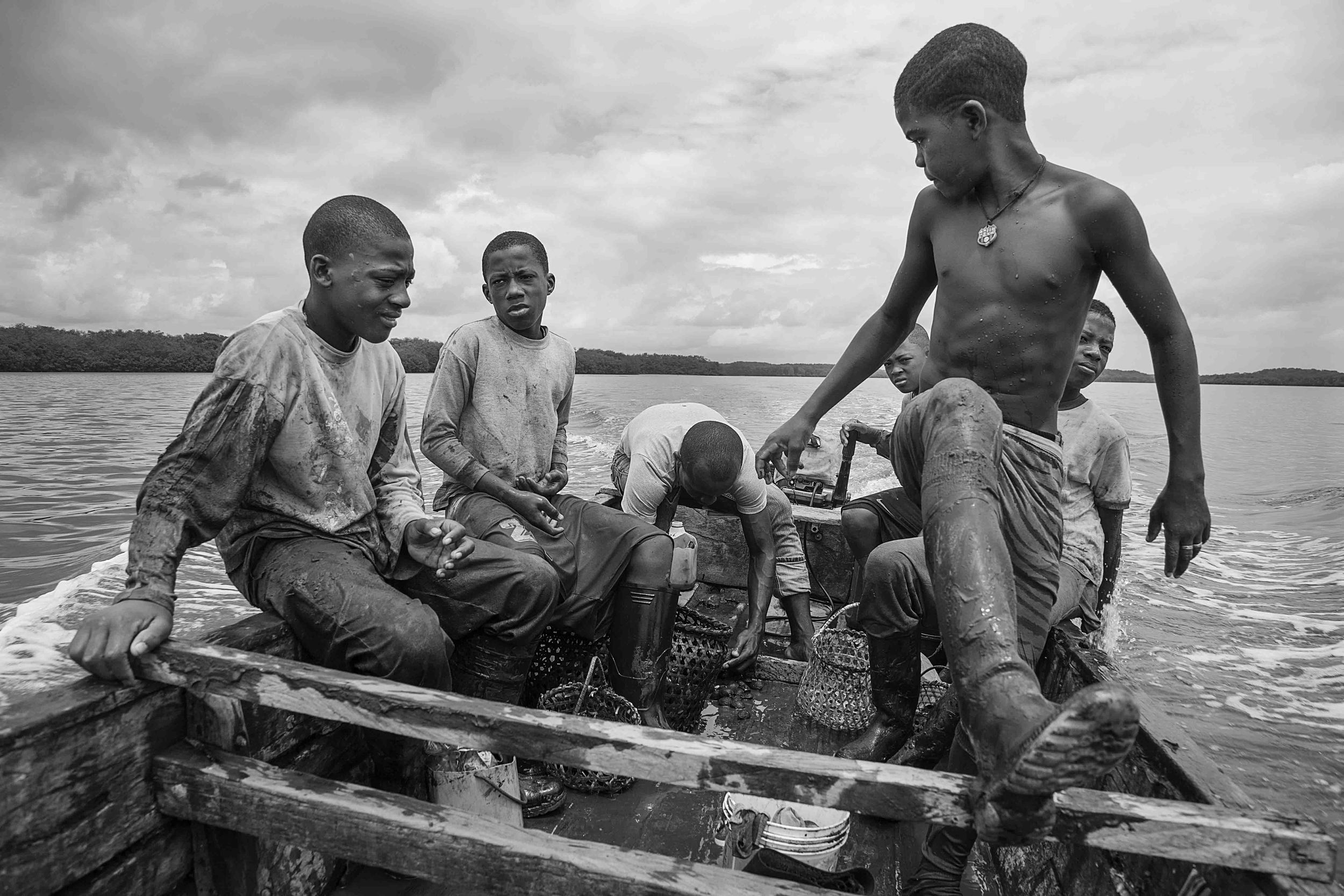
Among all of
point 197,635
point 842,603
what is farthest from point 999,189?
point 842,603

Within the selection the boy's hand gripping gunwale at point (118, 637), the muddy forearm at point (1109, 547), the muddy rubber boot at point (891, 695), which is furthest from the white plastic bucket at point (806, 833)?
the muddy forearm at point (1109, 547)

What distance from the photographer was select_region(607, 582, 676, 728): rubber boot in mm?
2803

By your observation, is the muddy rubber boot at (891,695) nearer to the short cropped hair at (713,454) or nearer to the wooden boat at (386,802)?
the wooden boat at (386,802)

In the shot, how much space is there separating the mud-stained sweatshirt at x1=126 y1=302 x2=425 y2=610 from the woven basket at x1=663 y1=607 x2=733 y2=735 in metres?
1.13

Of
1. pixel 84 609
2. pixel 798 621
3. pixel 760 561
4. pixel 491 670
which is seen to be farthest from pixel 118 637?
pixel 84 609

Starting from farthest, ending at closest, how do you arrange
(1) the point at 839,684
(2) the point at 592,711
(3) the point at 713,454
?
(3) the point at 713,454, (1) the point at 839,684, (2) the point at 592,711

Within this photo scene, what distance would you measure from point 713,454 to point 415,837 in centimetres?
235

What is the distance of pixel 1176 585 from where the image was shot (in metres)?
8.34

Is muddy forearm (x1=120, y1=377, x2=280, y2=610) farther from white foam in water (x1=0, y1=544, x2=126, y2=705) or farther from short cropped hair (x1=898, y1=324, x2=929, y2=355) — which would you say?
short cropped hair (x1=898, y1=324, x2=929, y2=355)

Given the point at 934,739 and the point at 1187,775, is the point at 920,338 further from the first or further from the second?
the point at 1187,775

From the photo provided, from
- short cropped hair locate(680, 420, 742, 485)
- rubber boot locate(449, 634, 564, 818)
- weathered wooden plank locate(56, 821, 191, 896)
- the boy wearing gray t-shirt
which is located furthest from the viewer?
the boy wearing gray t-shirt

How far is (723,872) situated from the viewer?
1.40m

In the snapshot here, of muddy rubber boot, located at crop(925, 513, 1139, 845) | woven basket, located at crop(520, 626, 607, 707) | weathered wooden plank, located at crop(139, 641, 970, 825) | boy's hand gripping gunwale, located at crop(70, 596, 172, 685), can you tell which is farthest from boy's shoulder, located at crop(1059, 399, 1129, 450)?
boy's hand gripping gunwale, located at crop(70, 596, 172, 685)

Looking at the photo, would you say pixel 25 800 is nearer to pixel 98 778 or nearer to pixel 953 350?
pixel 98 778
